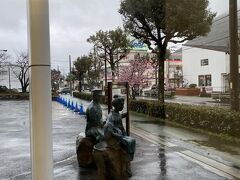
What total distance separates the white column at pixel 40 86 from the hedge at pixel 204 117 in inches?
305

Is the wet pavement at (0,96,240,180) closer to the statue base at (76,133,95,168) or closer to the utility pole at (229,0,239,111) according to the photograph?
the statue base at (76,133,95,168)

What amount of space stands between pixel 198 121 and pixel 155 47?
26.9ft

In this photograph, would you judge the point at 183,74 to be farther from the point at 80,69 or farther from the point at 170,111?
the point at 170,111

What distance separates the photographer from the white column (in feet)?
12.2

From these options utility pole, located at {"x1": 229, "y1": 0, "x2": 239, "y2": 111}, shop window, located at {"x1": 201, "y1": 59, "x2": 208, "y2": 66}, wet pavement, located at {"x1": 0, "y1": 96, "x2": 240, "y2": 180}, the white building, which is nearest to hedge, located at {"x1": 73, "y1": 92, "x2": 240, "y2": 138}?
wet pavement, located at {"x1": 0, "y1": 96, "x2": 240, "y2": 180}

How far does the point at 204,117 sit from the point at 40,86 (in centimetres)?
934

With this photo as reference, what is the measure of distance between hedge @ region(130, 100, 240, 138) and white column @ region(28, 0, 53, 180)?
7747 millimetres

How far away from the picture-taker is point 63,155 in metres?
8.70

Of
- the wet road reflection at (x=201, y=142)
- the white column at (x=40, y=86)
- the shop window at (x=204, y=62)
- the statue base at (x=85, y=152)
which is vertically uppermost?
the shop window at (x=204, y=62)

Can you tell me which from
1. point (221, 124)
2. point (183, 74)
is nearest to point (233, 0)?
point (221, 124)

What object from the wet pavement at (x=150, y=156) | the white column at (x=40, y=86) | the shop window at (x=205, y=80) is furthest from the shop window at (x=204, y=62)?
the white column at (x=40, y=86)

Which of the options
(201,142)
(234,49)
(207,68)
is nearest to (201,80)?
(207,68)

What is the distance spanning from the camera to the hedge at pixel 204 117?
1061cm

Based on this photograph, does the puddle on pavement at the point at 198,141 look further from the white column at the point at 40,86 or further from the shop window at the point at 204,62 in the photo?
the shop window at the point at 204,62
